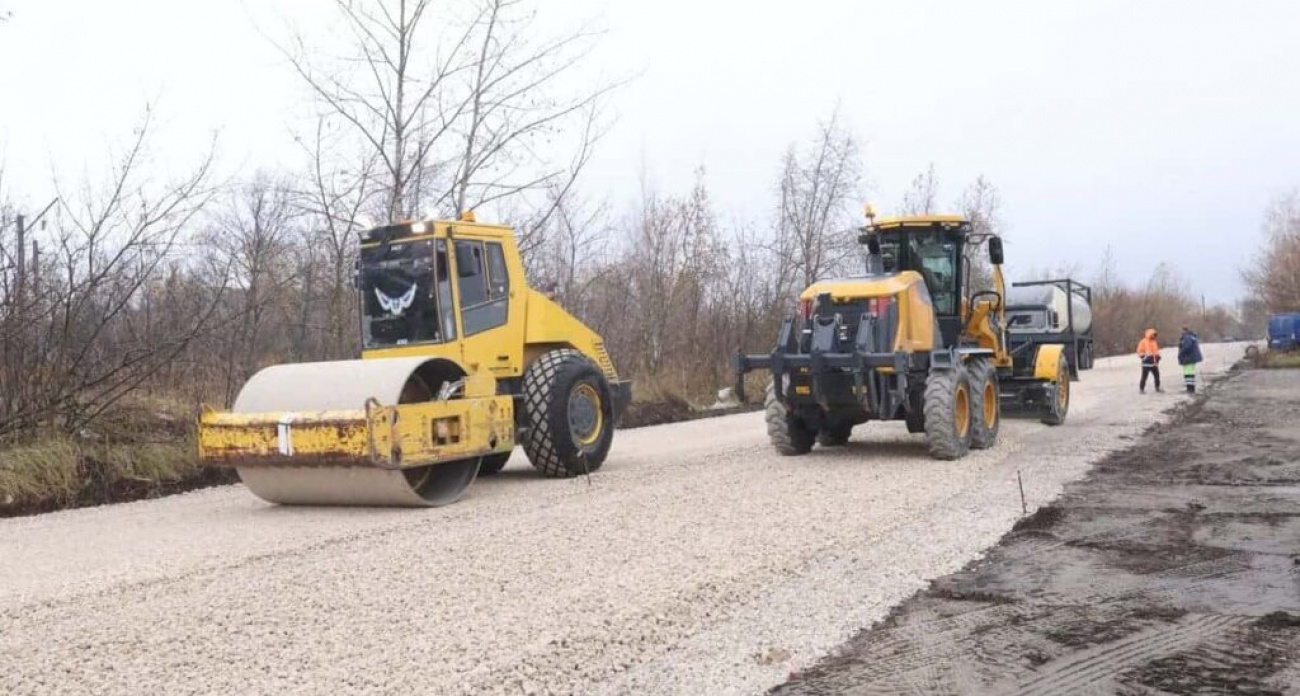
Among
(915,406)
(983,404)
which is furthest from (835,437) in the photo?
(983,404)

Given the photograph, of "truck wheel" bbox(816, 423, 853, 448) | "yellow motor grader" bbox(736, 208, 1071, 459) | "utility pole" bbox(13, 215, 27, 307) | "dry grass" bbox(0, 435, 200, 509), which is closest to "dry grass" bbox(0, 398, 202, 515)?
"dry grass" bbox(0, 435, 200, 509)

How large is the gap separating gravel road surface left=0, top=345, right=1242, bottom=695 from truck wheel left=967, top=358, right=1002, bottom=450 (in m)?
1.60

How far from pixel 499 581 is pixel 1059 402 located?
39.8ft

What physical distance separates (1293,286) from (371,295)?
50162 millimetres

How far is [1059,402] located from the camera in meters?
16.4

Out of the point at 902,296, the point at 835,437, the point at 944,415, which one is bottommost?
the point at 835,437

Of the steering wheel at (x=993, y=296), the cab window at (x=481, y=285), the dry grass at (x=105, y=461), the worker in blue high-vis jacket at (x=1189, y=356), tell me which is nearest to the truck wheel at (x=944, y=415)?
the steering wheel at (x=993, y=296)

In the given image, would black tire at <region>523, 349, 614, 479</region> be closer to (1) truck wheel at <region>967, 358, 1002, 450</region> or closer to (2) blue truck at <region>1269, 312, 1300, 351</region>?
(1) truck wheel at <region>967, 358, 1002, 450</region>

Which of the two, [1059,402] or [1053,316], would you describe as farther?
[1053,316]

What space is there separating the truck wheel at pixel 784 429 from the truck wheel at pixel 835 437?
0.91 meters

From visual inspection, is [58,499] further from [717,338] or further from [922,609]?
[717,338]

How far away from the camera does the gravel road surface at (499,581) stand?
194 inches

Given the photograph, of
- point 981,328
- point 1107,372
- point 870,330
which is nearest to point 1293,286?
point 1107,372

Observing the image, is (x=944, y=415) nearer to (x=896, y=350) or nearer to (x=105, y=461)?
(x=896, y=350)
